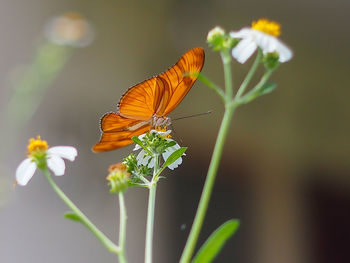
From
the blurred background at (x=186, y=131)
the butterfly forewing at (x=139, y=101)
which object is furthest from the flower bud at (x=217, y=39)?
the blurred background at (x=186, y=131)

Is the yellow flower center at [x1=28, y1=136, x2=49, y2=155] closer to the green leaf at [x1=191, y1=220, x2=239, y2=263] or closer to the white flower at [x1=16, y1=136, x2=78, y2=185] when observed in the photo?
Result: the white flower at [x1=16, y1=136, x2=78, y2=185]

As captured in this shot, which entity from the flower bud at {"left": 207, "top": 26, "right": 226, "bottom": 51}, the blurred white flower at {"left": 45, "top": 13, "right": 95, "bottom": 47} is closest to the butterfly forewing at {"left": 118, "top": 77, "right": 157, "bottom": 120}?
the flower bud at {"left": 207, "top": 26, "right": 226, "bottom": 51}

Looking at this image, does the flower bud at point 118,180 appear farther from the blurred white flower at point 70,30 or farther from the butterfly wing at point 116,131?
the blurred white flower at point 70,30

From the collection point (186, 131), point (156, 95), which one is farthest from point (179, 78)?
point (186, 131)

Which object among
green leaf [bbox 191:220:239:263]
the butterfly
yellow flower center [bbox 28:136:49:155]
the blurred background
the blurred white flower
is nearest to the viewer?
green leaf [bbox 191:220:239:263]

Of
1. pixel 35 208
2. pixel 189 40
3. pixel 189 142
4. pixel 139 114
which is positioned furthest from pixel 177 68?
pixel 189 40

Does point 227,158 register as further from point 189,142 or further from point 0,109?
point 0,109

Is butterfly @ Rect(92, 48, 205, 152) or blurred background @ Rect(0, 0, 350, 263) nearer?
butterfly @ Rect(92, 48, 205, 152)
